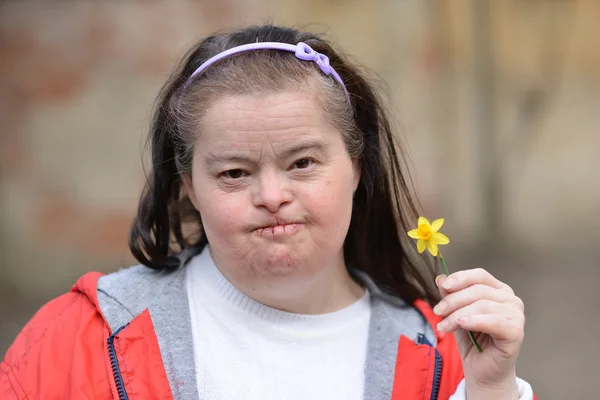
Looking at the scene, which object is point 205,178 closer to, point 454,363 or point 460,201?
point 454,363

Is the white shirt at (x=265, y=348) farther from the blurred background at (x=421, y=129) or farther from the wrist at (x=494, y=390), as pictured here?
the blurred background at (x=421, y=129)

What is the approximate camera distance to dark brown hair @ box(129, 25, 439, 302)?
1988 mm

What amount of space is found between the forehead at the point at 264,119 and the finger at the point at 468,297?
0.44 m

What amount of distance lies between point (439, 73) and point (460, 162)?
19.2 inches

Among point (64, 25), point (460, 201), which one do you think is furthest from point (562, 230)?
point (64, 25)

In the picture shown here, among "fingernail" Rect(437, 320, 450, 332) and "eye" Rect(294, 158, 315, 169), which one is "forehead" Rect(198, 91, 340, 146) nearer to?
"eye" Rect(294, 158, 315, 169)

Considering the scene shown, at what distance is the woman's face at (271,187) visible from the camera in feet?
6.11

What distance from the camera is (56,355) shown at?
190 cm

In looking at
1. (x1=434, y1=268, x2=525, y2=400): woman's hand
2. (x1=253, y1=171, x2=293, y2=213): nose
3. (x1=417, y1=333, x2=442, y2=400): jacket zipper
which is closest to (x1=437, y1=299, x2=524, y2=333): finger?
(x1=434, y1=268, x2=525, y2=400): woman's hand

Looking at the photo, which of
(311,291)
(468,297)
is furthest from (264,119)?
(468,297)

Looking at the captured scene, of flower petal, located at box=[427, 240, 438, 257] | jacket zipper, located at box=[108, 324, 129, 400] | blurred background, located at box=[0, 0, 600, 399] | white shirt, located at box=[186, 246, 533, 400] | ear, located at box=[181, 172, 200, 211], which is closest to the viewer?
flower petal, located at box=[427, 240, 438, 257]

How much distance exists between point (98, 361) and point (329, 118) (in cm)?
71

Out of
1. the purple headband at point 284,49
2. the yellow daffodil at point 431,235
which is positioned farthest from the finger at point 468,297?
the purple headband at point 284,49

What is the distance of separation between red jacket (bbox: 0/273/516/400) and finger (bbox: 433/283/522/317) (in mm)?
286
